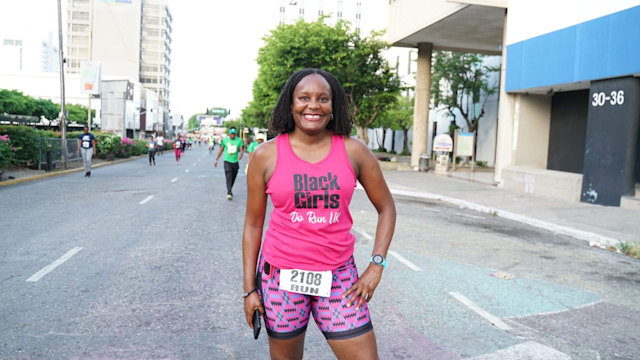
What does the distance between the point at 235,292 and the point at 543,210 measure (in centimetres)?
1067

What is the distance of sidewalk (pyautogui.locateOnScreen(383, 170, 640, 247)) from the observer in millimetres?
10742

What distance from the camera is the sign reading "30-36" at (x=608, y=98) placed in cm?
1473

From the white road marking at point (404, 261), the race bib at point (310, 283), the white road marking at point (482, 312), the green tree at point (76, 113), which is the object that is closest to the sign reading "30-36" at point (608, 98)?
the white road marking at point (404, 261)

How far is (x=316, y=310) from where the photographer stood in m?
2.53

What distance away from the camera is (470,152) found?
26297 millimetres

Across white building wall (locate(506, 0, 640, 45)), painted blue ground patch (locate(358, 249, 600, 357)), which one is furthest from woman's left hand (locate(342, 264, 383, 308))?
white building wall (locate(506, 0, 640, 45))

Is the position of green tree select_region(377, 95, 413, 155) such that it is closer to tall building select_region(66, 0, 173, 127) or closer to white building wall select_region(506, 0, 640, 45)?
white building wall select_region(506, 0, 640, 45)

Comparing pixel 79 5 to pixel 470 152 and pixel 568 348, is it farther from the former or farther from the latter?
pixel 568 348

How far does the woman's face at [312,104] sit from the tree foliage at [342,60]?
26893 mm

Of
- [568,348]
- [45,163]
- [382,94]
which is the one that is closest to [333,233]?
[568,348]

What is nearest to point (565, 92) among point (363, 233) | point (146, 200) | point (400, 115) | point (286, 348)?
point (363, 233)

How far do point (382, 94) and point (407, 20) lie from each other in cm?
498

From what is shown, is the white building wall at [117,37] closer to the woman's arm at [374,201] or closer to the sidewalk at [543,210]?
the sidewalk at [543,210]

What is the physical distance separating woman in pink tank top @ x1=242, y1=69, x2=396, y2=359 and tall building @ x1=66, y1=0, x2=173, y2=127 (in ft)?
357
